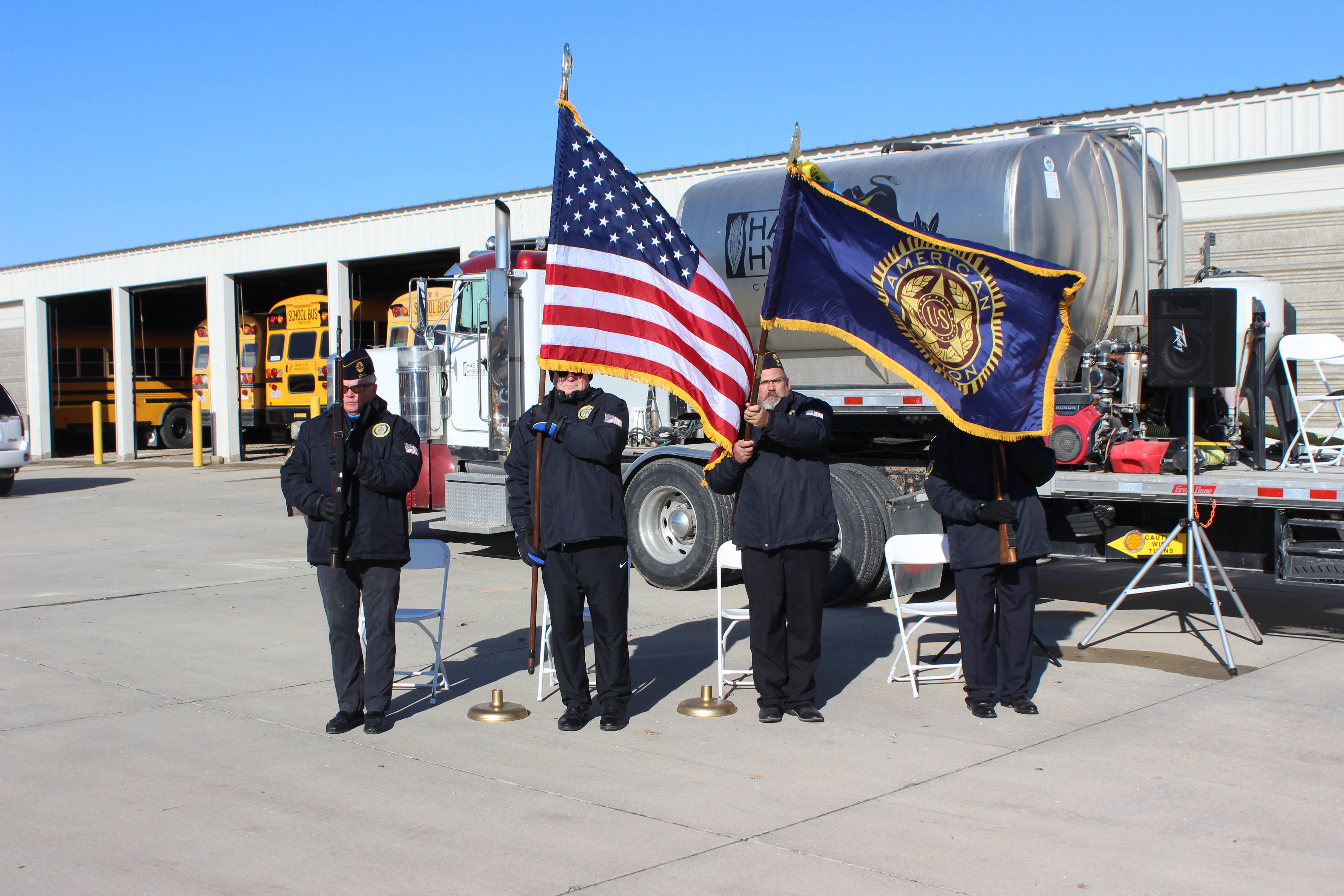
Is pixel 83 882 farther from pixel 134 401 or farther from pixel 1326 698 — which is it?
pixel 134 401

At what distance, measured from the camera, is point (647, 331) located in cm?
624

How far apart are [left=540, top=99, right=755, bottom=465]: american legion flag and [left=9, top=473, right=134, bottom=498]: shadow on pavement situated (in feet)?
60.9

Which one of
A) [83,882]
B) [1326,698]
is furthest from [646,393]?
[83,882]

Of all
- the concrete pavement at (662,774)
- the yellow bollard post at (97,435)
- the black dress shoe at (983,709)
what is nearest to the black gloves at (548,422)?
the concrete pavement at (662,774)

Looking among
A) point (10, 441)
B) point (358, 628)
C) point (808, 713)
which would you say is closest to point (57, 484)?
point (10, 441)

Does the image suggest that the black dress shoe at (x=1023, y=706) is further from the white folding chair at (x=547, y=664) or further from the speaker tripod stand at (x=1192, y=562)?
the white folding chair at (x=547, y=664)

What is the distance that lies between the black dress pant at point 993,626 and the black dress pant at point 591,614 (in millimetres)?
1816

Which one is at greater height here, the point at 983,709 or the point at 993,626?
the point at 993,626

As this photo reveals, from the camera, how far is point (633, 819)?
15.5 ft

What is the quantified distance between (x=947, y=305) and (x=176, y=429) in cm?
3376

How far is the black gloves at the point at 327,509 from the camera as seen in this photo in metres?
5.82

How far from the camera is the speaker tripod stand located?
7.37 meters

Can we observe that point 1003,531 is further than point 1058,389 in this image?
No

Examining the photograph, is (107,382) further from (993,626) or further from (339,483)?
(993,626)
